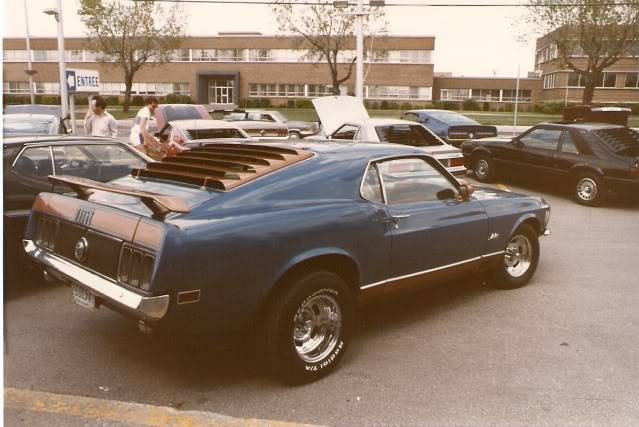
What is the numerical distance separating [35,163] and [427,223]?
3822 millimetres

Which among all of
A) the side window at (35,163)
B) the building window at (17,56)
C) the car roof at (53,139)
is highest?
the building window at (17,56)

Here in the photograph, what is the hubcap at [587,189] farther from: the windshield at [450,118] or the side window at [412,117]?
the side window at [412,117]

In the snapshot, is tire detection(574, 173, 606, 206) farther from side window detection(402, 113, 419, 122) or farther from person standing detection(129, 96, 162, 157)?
person standing detection(129, 96, 162, 157)

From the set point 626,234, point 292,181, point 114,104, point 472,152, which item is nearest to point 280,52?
point 114,104

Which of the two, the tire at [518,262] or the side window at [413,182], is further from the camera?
the tire at [518,262]

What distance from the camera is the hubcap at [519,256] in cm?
590

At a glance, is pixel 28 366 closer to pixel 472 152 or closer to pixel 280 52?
pixel 472 152

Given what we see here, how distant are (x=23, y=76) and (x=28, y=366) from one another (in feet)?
221

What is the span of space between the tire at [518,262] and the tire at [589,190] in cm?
551

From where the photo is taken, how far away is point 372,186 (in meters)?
4.52

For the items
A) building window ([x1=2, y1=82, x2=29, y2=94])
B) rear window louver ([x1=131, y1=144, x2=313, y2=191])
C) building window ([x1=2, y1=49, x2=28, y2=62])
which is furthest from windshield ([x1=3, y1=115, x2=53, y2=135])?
building window ([x1=2, y1=49, x2=28, y2=62])

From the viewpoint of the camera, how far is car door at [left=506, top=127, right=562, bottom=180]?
37.9 feet

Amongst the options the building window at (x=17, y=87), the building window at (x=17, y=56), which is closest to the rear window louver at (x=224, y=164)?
the building window at (x=17, y=87)

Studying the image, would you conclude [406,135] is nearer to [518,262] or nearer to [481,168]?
[481,168]
